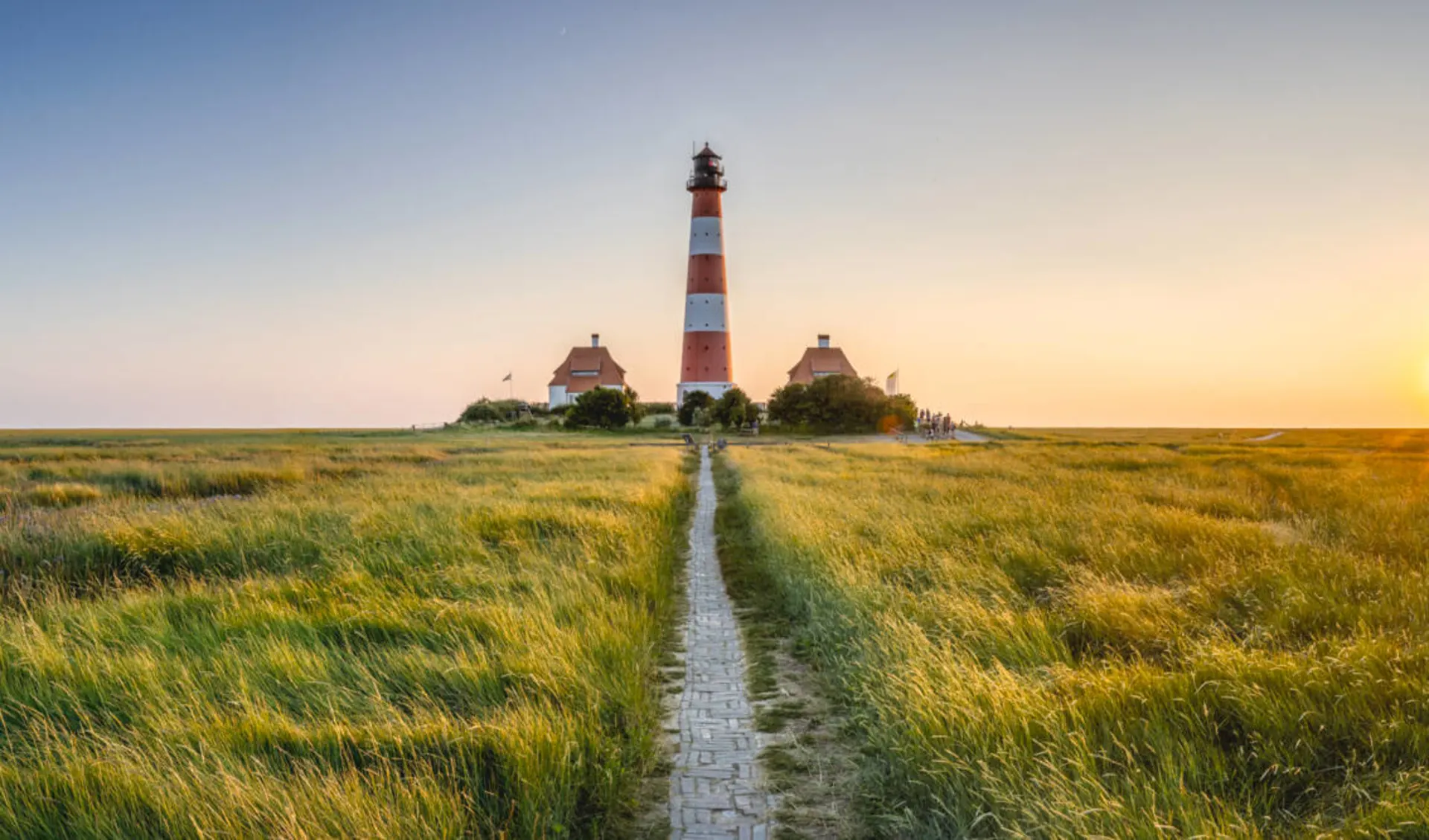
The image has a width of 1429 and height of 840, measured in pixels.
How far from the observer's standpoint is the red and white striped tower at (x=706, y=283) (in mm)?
58625

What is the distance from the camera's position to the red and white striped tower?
58625 mm

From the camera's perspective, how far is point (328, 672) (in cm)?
535

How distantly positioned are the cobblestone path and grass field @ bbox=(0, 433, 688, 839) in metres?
0.28

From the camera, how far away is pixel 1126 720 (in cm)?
427

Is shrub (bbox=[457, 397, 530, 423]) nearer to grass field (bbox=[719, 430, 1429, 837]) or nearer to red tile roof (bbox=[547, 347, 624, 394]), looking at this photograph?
red tile roof (bbox=[547, 347, 624, 394])

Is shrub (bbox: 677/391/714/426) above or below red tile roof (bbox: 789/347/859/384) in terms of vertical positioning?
below

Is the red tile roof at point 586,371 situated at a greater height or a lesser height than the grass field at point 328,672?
greater

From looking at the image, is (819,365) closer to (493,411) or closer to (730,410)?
(730,410)

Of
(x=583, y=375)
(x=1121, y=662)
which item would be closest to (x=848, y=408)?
(x=583, y=375)

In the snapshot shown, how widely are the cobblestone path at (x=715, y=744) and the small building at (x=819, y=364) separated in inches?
2799

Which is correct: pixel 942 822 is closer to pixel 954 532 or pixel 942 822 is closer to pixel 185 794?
pixel 185 794

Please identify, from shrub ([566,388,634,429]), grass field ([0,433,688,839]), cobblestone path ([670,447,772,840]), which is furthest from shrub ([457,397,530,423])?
cobblestone path ([670,447,772,840])

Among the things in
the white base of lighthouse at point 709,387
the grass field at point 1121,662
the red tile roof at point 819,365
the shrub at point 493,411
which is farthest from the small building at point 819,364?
the grass field at point 1121,662

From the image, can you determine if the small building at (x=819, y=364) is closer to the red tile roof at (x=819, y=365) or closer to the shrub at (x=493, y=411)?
the red tile roof at (x=819, y=365)
